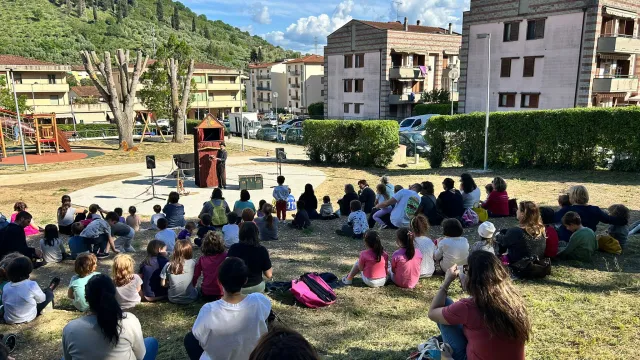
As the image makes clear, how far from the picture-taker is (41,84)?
56000 millimetres

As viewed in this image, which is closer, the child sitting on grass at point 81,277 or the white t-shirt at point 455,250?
the child sitting on grass at point 81,277

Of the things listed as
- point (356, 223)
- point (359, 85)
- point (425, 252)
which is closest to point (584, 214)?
point (425, 252)

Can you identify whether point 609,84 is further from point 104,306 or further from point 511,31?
point 104,306

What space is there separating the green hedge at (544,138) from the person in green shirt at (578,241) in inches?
407

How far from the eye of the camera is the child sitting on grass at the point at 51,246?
26.9ft

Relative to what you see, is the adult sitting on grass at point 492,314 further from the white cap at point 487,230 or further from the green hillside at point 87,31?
the green hillside at point 87,31

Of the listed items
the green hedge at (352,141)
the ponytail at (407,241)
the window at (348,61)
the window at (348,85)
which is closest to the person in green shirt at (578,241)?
the ponytail at (407,241)

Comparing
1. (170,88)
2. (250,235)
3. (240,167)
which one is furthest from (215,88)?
(250,235)

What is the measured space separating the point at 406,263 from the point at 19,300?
188 inches

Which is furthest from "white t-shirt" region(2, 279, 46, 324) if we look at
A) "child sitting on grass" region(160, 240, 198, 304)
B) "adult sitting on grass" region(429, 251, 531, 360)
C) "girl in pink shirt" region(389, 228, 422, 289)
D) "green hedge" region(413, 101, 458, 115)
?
"green hedge" region(413, 101, 458, 115)

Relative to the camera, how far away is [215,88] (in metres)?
72.4

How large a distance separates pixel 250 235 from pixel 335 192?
11572 millimetres

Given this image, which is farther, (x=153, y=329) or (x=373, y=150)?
(x=373, y=150)

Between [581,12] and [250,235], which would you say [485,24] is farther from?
[250,235]
